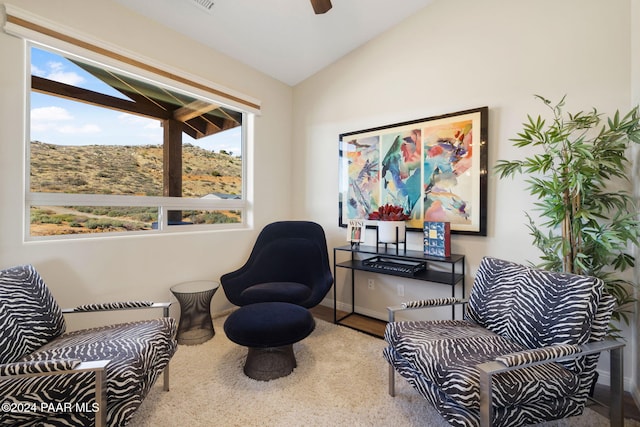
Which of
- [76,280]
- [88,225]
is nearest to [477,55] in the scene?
[88,225]

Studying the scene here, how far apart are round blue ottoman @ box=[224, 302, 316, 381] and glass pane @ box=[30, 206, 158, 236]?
132 centimetres

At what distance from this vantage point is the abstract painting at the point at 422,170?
7.63 feet

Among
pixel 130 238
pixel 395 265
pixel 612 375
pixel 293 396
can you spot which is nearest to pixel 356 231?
pixel 395 265

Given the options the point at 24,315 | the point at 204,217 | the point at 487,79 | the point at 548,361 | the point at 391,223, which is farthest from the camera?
the point at 204,217

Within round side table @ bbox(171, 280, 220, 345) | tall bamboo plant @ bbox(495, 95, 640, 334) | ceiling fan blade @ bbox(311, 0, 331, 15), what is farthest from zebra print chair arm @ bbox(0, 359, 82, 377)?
tall bamboo plant @ bbox(495, 95, 640, 334)

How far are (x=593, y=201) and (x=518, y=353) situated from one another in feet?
4.21

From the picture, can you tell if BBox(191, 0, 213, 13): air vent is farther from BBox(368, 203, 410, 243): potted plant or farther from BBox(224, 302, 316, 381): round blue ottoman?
BBox(224, 302, 316, 381): round blue ottoman

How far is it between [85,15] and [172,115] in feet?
2.87

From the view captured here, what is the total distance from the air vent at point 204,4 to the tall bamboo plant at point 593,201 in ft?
8.72

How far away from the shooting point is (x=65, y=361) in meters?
1.10

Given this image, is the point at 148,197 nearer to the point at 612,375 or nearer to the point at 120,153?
the point at 120,153

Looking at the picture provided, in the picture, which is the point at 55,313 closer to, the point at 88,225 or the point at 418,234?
the point at 88,225

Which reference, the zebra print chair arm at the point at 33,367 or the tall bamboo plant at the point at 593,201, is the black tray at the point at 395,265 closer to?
the tall bamboo plant at the point at 593,201

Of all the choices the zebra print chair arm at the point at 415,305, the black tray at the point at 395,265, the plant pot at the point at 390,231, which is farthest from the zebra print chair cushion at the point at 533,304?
the plant pot at the point at 390,231
